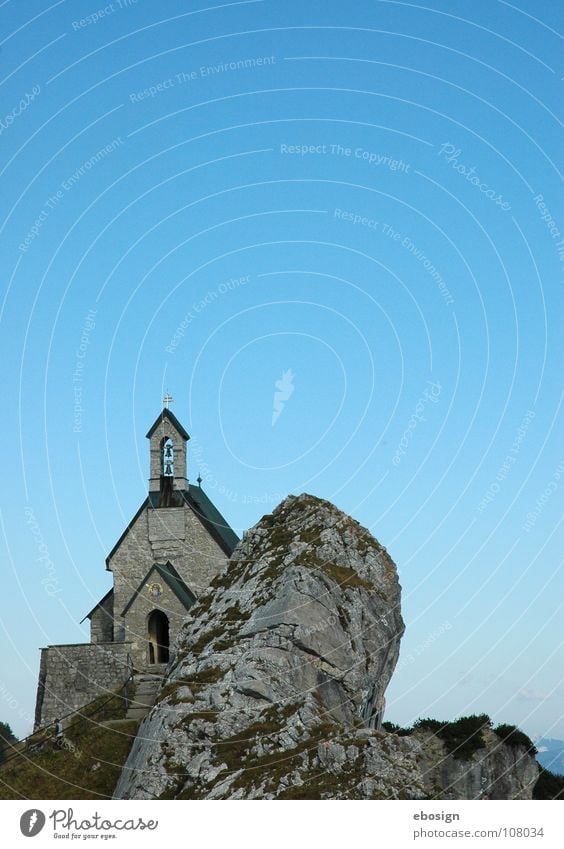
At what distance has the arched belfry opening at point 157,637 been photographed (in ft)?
185

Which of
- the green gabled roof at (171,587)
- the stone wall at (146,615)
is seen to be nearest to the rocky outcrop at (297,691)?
the stone wall at (146,615)

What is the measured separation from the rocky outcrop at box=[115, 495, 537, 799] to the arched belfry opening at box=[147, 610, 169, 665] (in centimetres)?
683

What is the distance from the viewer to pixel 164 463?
61594mm

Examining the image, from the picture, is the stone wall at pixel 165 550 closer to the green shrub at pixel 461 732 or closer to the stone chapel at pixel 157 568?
the stone chapel at pixel 157 568

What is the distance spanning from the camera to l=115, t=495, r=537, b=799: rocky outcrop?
36.8 m

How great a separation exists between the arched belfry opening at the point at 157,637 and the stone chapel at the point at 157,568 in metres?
0.05

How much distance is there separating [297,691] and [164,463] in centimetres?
2224

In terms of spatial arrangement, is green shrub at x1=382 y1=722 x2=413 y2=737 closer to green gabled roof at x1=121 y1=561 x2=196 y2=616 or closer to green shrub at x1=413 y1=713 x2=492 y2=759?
green shrub at x1=413 y1=713 x2=492 y2=759

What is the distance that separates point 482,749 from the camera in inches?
2053
